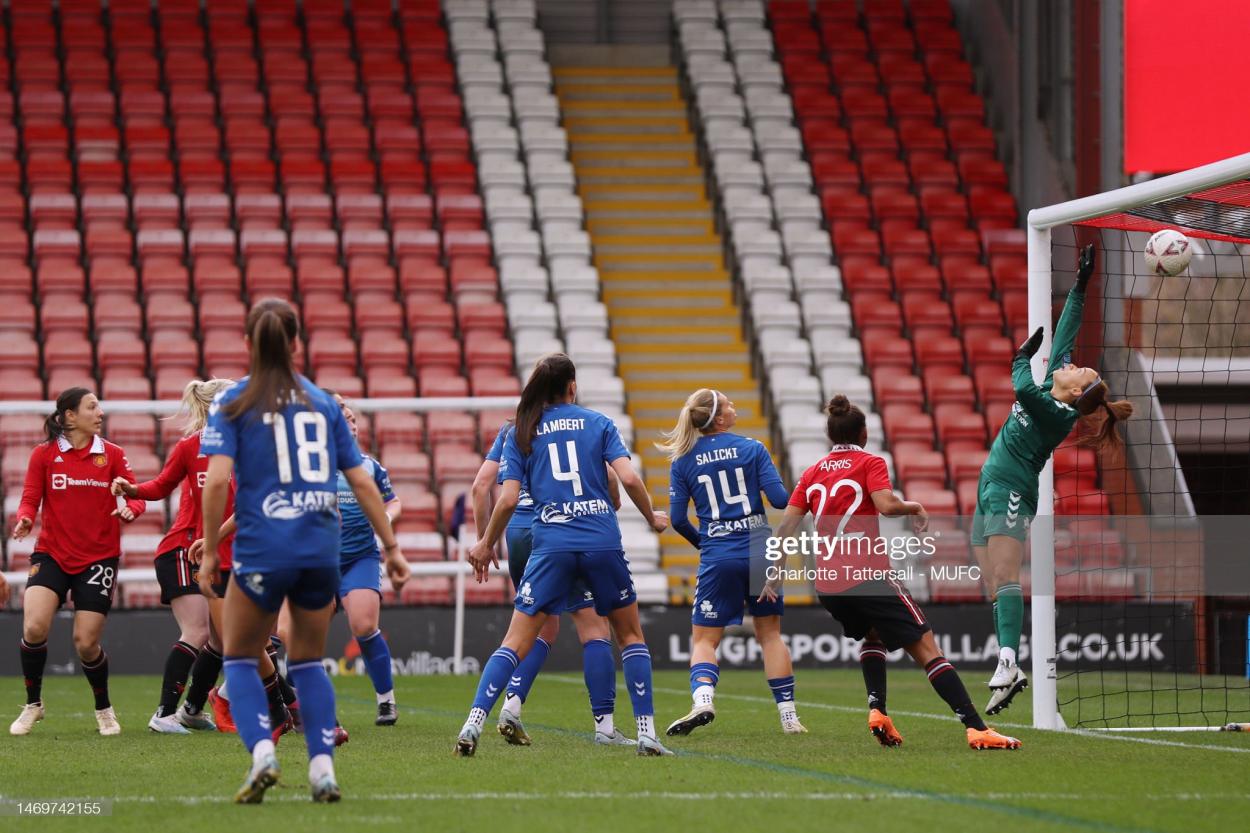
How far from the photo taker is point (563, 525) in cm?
827

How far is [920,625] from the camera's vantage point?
8.79 metres

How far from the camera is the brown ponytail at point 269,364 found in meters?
6.42

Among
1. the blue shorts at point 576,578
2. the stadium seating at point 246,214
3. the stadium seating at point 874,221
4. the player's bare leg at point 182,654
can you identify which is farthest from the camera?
the stadium seating at point 874,221

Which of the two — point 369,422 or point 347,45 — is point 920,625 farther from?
point 347,45

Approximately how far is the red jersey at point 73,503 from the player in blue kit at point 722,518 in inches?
131

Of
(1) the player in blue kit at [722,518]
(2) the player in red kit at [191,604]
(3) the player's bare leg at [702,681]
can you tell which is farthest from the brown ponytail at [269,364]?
(3) the player's bare leg at [702,681]

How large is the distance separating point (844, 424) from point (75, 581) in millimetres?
4635

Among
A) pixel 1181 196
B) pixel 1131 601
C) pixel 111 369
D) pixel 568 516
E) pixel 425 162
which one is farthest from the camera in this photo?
pixel 425 162

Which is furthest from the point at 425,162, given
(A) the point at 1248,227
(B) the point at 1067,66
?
(A) the point at 1248,227

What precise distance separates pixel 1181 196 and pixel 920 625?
3008 mm

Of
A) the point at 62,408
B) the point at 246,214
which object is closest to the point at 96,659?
the point at 62,408

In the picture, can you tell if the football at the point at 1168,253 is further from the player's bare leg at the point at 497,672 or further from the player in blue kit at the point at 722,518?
the player's bare leg at the point at 497,672

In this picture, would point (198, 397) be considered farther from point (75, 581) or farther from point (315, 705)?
Answer: point (315, 705)

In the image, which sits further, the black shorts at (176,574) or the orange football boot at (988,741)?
the black shorts at (176,574)
